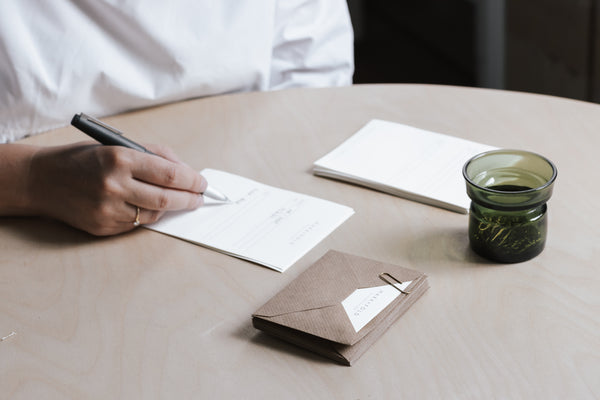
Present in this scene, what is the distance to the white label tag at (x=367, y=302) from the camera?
68 centimetres

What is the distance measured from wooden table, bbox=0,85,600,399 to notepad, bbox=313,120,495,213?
0.7 inches

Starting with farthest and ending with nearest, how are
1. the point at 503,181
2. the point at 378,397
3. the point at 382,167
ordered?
the point at 382,167, the point at 503,181, the point at 378,397

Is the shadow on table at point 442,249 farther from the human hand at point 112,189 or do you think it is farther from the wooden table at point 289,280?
the human hand at point 112,189

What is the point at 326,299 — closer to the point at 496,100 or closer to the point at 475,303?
the point at 475,303

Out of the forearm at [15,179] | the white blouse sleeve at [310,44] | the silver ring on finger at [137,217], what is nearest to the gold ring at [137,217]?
the silver ring on finger at [137,217]

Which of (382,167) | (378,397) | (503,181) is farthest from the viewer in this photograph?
(382,167)

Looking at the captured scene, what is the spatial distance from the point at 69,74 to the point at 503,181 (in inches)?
27.4

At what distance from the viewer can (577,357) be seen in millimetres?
632

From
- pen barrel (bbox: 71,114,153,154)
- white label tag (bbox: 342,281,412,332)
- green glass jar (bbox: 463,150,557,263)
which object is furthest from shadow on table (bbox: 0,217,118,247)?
green glass jar (bbox: 463,150,557,263)

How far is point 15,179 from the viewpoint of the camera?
940 mm

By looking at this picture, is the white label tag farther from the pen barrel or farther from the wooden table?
the pen barrel

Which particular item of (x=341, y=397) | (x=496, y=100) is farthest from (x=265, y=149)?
(x=341, y=397)

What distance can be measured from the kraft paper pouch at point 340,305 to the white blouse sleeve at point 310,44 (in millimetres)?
674

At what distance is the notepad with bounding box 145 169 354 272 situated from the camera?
32.6 inches
